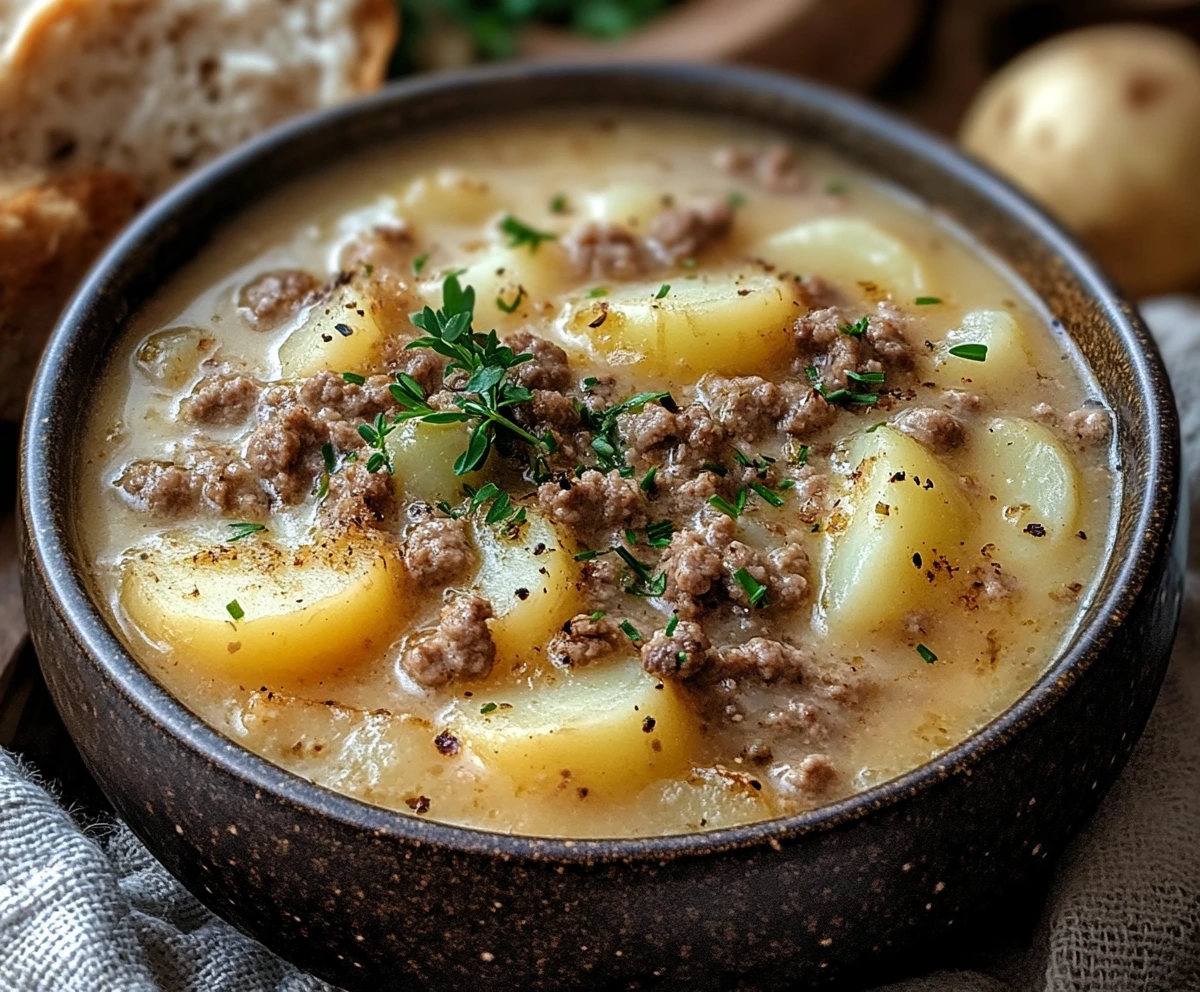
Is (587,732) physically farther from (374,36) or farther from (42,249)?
(374,36)

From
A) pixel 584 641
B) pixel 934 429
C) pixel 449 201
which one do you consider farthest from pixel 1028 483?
pixel 449 201

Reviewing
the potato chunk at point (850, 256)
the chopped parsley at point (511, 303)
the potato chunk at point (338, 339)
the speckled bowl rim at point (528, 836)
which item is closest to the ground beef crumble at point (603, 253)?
the chopped parsley at point (511, 303)

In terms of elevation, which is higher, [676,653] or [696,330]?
[696,330]

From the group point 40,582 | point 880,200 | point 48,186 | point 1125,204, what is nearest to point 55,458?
Result: point 40,582

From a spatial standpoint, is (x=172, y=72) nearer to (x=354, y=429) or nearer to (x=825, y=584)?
(x=354, y=429)

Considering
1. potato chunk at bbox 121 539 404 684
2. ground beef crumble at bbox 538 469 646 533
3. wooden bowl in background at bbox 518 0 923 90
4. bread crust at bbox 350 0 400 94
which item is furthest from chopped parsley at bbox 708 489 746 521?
wooden bowl in background at bbox 518 0 923 90

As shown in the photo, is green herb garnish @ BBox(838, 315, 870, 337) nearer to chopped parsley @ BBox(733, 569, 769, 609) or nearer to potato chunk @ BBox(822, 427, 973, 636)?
potato chunk @ BBox(822, 427, 973, 636)
